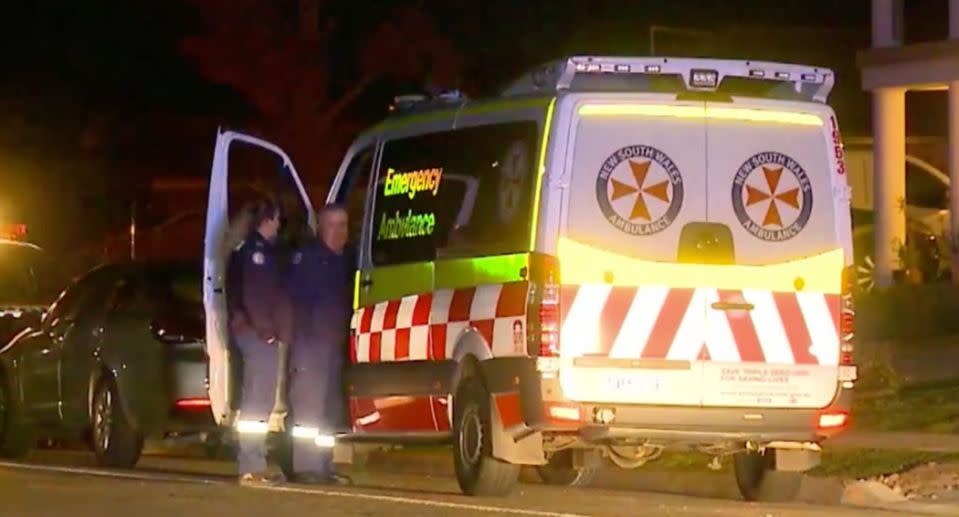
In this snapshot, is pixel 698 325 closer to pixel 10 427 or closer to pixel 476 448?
pixel 476 448

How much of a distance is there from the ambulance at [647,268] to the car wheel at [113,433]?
3.42m

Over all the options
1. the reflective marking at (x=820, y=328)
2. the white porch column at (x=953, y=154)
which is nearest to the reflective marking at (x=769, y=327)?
the reflective marking at (x=820, y=328)

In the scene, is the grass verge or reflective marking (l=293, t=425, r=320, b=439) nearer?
reflective marking (l=293, t=425, r=320, b=439)

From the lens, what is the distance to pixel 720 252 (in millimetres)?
11445

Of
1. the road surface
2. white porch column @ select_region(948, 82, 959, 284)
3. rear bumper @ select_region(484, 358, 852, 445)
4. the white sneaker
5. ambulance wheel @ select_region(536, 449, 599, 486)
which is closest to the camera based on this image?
the road surface

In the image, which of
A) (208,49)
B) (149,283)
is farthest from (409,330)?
(208,49)

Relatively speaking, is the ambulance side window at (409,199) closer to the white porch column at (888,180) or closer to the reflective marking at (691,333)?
the reflective marking at (691,333)

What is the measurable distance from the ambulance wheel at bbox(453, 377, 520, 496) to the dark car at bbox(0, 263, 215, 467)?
118 inches

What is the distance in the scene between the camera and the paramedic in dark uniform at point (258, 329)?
12977mm

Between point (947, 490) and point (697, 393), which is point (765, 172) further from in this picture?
point (947, 490)

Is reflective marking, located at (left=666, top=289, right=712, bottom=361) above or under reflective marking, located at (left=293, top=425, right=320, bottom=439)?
above

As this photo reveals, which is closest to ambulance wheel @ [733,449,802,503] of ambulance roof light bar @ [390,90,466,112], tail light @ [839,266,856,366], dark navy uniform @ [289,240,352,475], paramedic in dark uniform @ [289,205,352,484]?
tail light @ [839,266,856,366]

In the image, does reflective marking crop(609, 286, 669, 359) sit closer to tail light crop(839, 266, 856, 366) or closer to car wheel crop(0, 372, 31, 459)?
tail light crop(839, 266, 856, 366)

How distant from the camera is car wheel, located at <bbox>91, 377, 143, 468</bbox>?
1484cm
